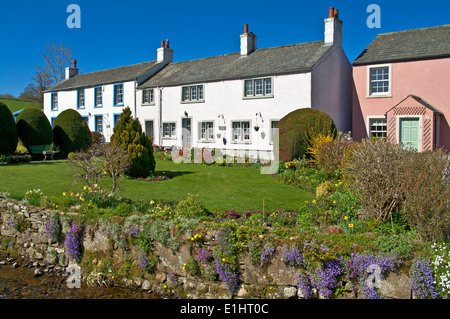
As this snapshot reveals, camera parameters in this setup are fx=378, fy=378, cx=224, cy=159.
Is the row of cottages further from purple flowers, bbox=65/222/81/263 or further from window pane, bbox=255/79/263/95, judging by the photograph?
purple flowers, bbox=65/222/81/263

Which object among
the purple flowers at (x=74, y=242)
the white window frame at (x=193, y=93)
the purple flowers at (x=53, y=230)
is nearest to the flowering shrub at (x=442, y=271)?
the purple flowers at (x=74, y=242)

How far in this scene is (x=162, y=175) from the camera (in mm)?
14266

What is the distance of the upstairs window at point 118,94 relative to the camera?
99.3ft

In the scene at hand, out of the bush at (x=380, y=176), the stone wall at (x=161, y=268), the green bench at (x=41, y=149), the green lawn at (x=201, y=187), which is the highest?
the green bench at (x=41, y=149)

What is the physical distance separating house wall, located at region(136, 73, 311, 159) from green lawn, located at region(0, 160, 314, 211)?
271 inches

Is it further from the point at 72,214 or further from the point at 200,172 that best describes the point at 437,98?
the point at 72,214

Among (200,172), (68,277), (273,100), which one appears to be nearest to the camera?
(68,277)

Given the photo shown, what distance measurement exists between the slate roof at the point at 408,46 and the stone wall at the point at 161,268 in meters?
18.6

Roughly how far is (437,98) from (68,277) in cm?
2023

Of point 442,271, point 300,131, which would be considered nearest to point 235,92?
point 300,131

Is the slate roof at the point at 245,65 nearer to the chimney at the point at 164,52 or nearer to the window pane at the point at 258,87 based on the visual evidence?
the window pane at the point at 258,87

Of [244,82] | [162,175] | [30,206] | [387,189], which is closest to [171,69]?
[244,82]

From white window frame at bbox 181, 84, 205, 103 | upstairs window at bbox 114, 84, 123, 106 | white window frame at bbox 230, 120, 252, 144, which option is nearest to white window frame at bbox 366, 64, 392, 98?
white window frame at bbox 230, 120, 252, 144

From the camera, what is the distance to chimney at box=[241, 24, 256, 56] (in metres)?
25.5
